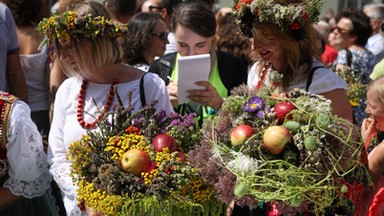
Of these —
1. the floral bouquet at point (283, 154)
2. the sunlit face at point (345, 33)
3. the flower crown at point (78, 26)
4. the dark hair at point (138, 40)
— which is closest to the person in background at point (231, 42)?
the dark hair at point (138, 40)

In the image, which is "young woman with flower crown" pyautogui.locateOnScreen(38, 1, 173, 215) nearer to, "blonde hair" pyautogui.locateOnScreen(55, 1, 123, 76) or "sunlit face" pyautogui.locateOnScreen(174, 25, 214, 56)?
"blonde hair" pyautogui.locateOnScreen(55, 1, 123, 76)

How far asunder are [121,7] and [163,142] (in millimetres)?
3338

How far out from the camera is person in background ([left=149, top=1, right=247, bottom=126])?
161 inches

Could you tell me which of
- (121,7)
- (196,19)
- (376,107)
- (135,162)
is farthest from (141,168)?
(121,7)

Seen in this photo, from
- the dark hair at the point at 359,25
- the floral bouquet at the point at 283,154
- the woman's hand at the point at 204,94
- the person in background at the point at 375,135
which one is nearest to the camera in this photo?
the floral bouquet at the point at 283,154

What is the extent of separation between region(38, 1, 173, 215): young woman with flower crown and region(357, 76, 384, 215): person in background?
101 centimetres

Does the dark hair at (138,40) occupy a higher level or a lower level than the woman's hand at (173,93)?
lower

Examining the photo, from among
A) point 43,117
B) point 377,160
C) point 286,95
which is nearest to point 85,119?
point 286,95

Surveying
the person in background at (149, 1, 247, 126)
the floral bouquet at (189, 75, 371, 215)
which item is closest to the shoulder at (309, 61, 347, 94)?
the floral bouquet at (189, 75, 371, 215)

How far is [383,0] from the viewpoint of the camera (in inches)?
Result: 833

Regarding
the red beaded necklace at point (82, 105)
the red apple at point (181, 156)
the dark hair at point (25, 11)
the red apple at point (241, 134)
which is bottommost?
the dark hair at point (25, 11)

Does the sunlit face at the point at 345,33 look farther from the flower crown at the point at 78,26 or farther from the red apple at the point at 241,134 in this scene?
the red apple at the point at 241,134

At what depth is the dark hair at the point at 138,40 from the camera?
502 centimetres

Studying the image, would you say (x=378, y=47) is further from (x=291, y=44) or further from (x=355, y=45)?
(x=291, y=44)
